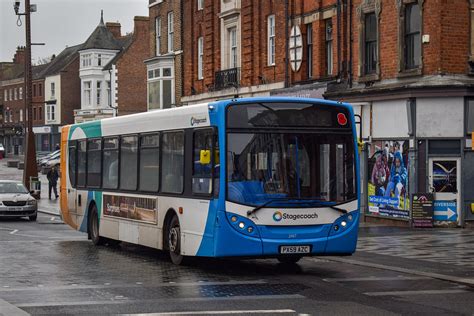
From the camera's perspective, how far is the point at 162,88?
48469mm

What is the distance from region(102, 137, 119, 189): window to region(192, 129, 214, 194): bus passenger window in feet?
14.7

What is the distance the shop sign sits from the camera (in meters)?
28.7

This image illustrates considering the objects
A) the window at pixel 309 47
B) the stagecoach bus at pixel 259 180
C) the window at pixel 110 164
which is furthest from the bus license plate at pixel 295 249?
the window at pixel 309 47

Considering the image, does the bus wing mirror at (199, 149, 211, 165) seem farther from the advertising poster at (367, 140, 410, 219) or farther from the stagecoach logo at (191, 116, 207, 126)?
the advertising poster at (367, 140, 410, 219)

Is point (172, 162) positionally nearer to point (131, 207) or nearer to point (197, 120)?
point (197, 120)

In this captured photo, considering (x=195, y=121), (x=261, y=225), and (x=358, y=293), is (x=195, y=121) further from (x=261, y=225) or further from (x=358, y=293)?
(x=358, y=293)

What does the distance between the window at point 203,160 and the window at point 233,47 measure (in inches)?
969

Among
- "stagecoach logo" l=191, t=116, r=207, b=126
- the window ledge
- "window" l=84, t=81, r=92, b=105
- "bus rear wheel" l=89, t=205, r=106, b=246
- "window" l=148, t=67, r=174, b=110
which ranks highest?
"window" l=84, t=81, r=92, b=105

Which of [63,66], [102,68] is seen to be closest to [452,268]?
[102,68]

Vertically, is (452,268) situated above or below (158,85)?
below

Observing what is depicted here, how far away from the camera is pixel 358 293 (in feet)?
45.9

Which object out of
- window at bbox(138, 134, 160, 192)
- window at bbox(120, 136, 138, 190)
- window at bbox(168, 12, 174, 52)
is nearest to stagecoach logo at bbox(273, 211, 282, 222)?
window at bbox(138, 134, 160, 192)

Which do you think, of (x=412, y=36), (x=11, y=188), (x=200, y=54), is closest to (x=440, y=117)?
(x=412, y=36)

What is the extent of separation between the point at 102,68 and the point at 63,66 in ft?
24.9
